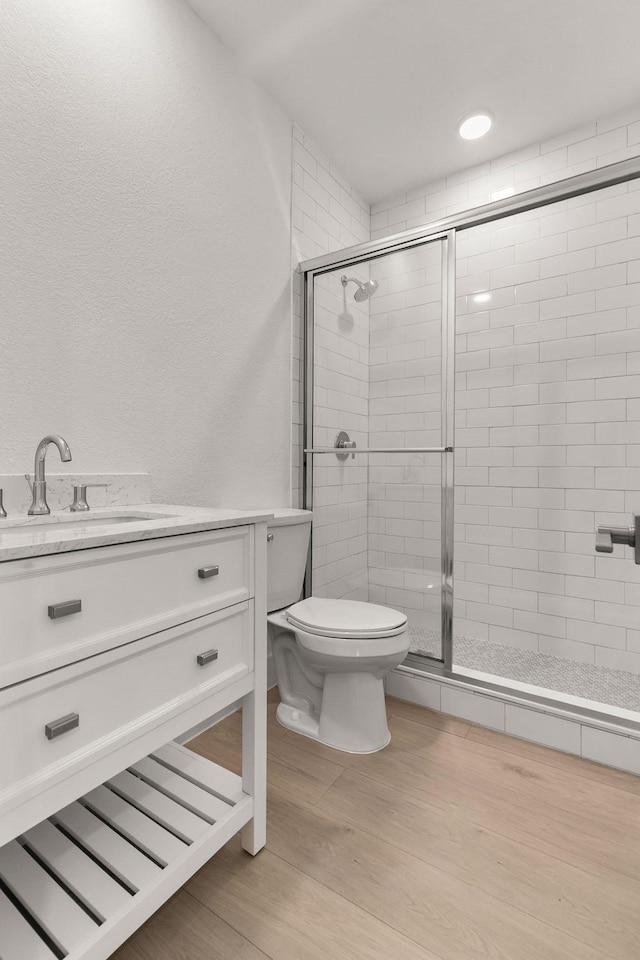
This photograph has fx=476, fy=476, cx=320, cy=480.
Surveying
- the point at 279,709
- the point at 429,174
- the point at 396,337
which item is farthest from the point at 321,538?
the point at 429,174

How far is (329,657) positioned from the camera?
5.25ft

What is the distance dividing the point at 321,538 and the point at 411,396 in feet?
2.52

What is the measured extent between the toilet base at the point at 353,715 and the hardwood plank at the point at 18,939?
993 mm

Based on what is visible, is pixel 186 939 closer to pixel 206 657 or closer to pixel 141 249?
pixel 206 657

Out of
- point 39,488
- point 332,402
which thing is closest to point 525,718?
point 332,402

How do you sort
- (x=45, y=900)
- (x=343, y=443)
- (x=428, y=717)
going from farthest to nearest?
(x=343, y=443) < (x=428, y=717) < (x=45, y=900)

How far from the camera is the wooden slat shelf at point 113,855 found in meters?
0.85

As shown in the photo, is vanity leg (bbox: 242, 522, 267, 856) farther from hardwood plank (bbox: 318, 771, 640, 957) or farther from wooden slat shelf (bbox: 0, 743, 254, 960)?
hardwood plank (bbox: 318, 771, 640, 957)

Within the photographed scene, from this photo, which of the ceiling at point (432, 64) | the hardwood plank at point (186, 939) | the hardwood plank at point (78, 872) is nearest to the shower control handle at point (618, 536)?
the hardwood plank at point (186, 939)

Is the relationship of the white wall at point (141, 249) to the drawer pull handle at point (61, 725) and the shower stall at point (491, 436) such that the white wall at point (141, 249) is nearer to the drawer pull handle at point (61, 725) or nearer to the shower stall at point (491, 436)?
the shower stall at point (491, 436)

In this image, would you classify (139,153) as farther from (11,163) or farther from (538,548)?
(538,548)

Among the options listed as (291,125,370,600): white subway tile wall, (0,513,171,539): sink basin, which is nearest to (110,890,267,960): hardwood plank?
(0,513,171,539): sink basin

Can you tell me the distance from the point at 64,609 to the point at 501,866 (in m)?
1.19

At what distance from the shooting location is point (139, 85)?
1523 millimetres
